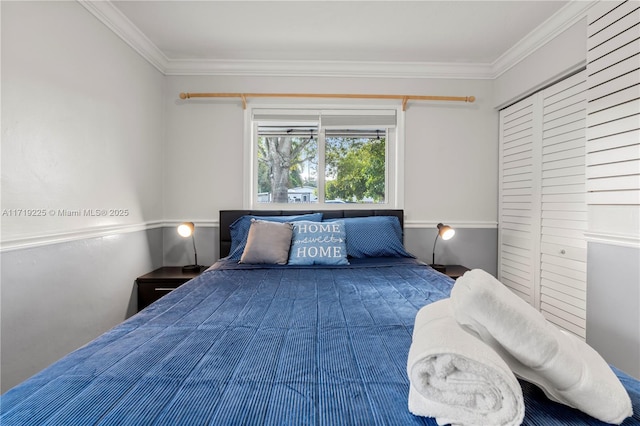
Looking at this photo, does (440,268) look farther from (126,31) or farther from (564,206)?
(126,31)

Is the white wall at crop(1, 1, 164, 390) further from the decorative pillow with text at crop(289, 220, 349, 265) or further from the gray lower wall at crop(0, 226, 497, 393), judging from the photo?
the decorative pillow with text at crop(289, 220, 349, 265)

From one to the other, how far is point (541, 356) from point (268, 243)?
1.84 metres

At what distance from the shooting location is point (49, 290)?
1.67 metres

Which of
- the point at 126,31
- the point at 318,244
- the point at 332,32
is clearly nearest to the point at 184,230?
the point at 318,244

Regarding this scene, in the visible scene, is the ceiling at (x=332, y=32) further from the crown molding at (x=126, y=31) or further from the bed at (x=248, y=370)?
the bed at (x=248, y=370)

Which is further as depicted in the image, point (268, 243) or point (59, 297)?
point (268, 243)

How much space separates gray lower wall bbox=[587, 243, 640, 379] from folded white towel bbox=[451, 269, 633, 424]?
4.21 feet

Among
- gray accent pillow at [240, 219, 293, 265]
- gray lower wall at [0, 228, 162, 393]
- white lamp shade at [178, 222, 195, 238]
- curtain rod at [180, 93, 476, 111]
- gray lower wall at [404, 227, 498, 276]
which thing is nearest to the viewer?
gray lower wall at [0, 228, 162, 393]

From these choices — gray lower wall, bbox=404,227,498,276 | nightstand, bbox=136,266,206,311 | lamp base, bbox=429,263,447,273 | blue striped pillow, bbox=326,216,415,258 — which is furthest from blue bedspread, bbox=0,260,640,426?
gray lower wall, bbox=404,227,498,276

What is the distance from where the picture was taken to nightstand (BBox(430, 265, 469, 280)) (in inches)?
104

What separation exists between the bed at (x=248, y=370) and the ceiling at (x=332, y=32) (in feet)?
6.27

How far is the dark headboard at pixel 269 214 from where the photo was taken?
2859 mm

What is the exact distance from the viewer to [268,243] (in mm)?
2293

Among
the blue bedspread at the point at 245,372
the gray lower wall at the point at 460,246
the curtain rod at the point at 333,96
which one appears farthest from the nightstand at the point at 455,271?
the curtain rod at the point at 333,96
